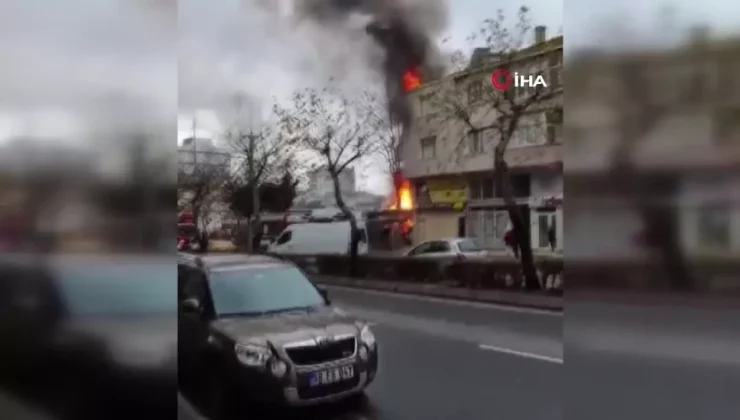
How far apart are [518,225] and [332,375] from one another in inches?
29.0

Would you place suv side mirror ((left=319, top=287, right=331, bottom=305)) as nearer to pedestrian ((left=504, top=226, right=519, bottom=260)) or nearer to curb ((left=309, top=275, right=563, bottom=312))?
curb ((left=309, top=275, right=563, bottom=312))

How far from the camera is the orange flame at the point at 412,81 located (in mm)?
2053

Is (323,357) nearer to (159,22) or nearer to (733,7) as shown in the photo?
(159,22)

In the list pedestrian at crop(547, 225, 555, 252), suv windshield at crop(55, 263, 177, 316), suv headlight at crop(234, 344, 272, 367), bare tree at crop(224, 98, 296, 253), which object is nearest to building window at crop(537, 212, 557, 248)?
pedestrian at crop(547, 225, 555, 252)

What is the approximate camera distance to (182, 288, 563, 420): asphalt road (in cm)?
209

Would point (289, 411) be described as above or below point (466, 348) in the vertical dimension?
below

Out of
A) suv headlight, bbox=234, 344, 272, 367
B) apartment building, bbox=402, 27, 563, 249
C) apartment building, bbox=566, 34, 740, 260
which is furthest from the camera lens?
apartment building, bbox=566, 34, 740, 260

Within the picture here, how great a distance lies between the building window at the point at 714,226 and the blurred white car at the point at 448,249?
80 cm

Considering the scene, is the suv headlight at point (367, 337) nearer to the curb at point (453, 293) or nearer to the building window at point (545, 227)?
the curb at point (453, 293)

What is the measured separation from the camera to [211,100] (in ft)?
6.59

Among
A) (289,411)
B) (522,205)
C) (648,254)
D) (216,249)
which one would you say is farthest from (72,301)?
(648,254)

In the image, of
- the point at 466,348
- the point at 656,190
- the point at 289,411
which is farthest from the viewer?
the point at 656,190

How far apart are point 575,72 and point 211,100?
1163mm

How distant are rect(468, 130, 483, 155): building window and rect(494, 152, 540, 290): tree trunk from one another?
0.06 m
